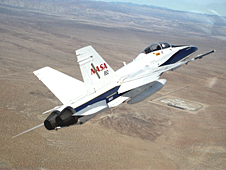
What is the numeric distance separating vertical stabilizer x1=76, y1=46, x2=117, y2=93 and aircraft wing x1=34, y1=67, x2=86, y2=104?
1.09 metres

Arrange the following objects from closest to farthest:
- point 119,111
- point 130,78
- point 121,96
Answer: point 121,96 → point 130,78 → point 119,111

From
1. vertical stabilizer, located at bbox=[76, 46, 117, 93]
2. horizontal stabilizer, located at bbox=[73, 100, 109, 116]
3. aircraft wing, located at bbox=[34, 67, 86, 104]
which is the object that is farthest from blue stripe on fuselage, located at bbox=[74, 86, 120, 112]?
aircraft wing, located at bbox=[34, 67, 86, 104]

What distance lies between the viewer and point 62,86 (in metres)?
17.7

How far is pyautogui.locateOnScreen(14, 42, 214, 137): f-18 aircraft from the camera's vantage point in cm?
1531

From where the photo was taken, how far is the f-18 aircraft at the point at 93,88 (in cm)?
1531

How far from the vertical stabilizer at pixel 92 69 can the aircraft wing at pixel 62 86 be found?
109 centimetres

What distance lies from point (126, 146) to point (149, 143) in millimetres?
4461

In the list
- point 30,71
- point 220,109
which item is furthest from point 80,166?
point 30,71

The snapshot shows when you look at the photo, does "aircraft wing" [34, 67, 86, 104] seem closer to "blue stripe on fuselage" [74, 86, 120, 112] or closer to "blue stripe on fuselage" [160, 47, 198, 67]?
"blue stripe on fuselage" [74, 86, 120, 112]

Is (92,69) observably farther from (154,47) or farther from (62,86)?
(154,47)

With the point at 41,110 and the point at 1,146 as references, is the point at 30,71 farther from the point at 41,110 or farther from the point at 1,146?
the point at 1,146

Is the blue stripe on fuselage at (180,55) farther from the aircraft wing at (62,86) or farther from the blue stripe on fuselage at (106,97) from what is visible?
the aircraft wing at (62,86)

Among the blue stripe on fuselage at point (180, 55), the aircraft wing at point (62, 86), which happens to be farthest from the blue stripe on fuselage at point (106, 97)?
the blue stripe on fuselage at point (180, 55)

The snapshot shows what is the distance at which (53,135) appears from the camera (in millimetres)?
38438
